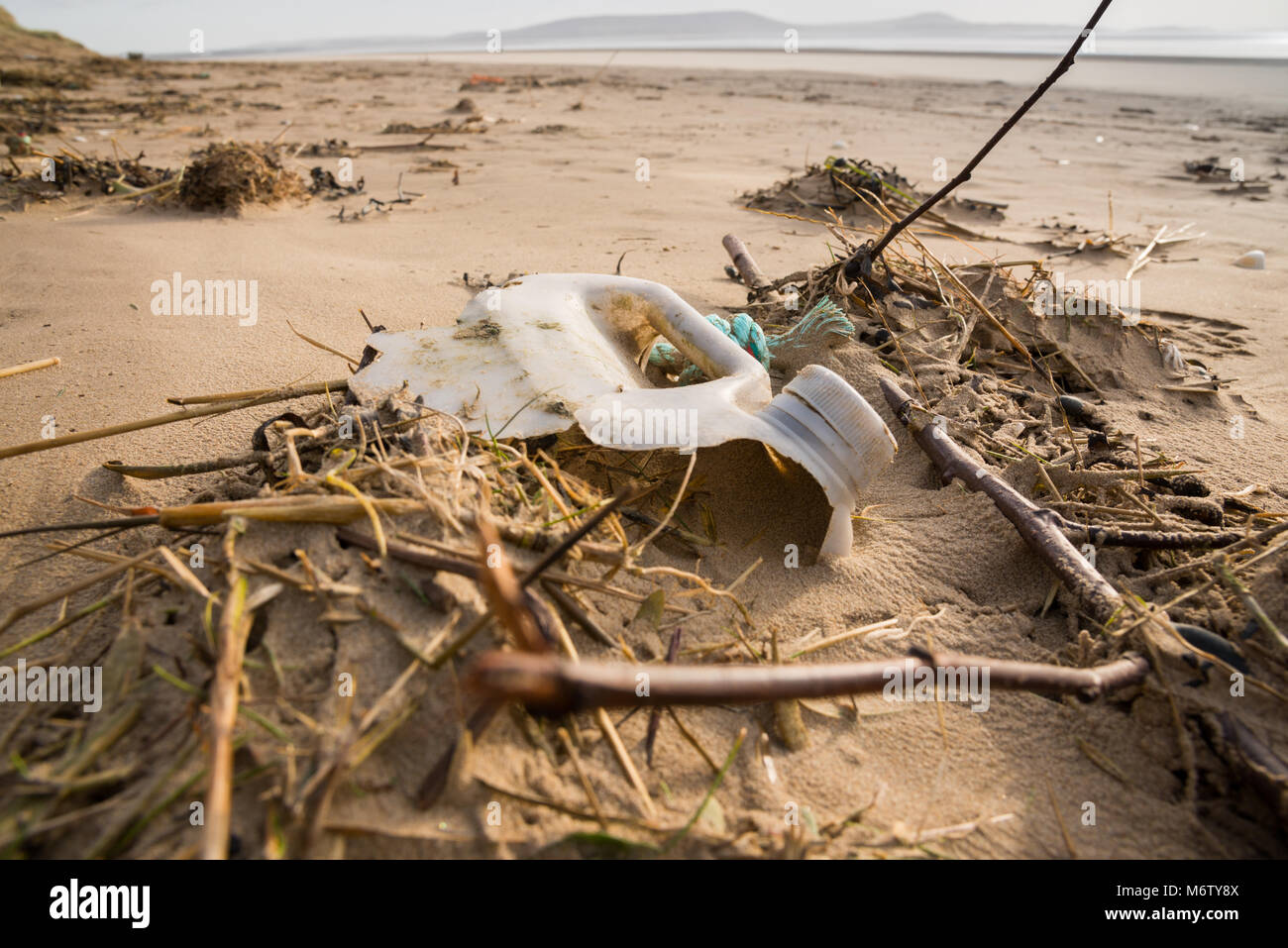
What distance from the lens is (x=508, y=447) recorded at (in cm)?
162

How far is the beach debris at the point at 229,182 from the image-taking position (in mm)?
4207

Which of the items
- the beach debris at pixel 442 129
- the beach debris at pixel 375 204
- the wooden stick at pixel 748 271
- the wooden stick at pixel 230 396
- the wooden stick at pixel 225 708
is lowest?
the wooden stick at pixel 225 708

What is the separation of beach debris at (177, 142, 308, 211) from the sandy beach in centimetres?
11

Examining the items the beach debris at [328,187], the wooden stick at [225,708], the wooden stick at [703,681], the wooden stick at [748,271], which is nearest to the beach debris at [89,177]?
the beach debris at [328,187]

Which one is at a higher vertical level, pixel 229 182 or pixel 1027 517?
pixel 229 182

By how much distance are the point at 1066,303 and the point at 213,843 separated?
3207mm

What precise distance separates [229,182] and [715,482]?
3.83 meters

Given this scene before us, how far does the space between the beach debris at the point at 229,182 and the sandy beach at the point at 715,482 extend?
0.38ft

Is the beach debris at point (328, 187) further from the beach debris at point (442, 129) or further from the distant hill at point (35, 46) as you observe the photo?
the distant hill at point (35, 46)

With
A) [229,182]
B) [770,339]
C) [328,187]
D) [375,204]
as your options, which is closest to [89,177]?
[229,182]

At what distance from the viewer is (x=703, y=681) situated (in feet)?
3.04

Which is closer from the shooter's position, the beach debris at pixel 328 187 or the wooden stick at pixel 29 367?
the wooden stick at pixel 29 367

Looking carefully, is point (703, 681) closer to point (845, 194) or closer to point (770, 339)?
point (770, 339)

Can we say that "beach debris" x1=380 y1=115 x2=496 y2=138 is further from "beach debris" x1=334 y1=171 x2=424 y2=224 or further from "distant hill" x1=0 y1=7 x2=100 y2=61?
"distant hill" x1=0 y1=7 x2=100 y2=61
